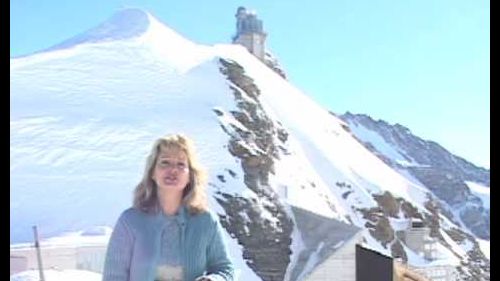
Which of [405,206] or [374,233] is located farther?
[405,206]

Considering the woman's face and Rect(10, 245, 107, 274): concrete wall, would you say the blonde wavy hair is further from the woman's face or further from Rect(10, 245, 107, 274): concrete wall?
Rect(10, 245, 107, 274): concrete wall

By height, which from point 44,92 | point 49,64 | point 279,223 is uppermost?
point 49,64

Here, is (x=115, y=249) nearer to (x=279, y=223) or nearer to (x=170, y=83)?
(x=279, y=223)

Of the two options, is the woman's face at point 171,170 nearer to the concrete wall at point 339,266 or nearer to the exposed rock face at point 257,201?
the concrete wall at point 339,266

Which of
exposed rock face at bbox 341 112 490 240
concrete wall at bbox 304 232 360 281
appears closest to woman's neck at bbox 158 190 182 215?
concrete wall at bbox 304 232 360 281

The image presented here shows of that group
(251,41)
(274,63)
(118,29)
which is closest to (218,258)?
(118,29)

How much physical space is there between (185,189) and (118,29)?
1434 inches

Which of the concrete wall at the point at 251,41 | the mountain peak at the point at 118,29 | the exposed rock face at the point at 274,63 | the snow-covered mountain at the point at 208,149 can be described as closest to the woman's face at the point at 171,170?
the snow-covered mountain at the point at 208,149

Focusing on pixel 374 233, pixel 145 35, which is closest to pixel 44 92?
pixel 145 35

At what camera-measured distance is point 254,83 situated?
32.0m

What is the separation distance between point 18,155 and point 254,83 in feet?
42.7

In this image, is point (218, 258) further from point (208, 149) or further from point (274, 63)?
point (274, 63)
